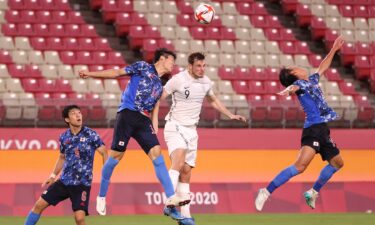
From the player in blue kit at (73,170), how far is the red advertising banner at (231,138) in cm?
732

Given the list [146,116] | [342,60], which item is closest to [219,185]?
[146,116]

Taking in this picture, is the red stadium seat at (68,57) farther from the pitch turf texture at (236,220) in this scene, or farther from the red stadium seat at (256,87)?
the pitch turf texture at (236,220)

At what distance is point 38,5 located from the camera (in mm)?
25500

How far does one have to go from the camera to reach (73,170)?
11141mm

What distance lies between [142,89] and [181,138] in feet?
2.95

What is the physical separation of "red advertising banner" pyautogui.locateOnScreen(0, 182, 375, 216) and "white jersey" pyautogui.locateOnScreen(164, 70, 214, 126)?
3.83 meters

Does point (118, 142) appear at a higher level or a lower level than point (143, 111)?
lower

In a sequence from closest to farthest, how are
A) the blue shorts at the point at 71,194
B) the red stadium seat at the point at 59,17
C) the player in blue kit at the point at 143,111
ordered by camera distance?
the blue shorts at the point at 71,194
the player in blue kit at the point at 143,111
the red stadium seat at the point at 59,17

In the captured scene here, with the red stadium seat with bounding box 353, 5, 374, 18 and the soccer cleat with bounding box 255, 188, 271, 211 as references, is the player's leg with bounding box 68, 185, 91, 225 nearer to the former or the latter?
the soccer cleat with bounding box 255, 188, 271, 211

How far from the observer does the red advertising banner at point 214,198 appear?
1608 centimetres

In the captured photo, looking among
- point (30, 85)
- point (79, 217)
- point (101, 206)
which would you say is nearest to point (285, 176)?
point (101, 206)

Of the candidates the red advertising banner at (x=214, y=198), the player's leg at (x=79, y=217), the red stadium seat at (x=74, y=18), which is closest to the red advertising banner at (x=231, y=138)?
the red advertising banner at (x=214, y=198)

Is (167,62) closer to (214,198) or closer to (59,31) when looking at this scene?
(214,198)

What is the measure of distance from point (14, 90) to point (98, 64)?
2.63 m
